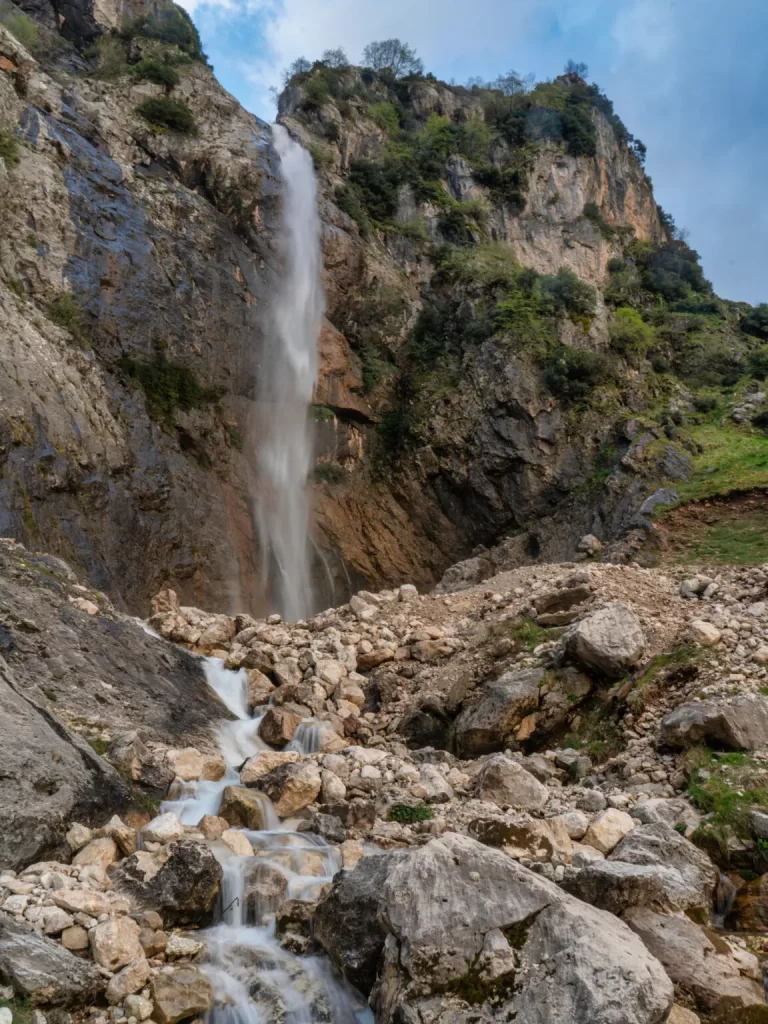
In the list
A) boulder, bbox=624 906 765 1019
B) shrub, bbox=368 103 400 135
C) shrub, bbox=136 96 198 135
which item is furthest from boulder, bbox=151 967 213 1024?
shrub, bbox=368 103 400 135

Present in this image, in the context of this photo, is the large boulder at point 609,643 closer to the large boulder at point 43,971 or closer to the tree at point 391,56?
the large boulder at point 43,971

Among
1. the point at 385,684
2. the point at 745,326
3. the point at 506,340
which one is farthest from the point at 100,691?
the point at 745,326

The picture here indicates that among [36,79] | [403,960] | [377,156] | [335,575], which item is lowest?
[403,960]

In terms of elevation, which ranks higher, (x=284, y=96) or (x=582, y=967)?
(x=284, y=96)

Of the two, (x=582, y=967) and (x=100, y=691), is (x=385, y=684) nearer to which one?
(x=100, y=691)

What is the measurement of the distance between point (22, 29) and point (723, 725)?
30.9 metres

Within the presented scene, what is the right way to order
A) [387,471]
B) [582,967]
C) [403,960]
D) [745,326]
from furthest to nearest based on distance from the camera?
[745,326], [387,471], [403,960], [582,967]

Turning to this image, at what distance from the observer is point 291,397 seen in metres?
23.3

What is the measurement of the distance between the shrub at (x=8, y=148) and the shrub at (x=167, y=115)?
250 inches

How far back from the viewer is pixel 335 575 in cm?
2197

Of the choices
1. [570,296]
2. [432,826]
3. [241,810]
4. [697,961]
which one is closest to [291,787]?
[241,810]

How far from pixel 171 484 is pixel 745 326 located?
28.2 meters

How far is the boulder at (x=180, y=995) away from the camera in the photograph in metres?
4.29

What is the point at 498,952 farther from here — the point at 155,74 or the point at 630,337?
the point at 155,74
